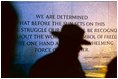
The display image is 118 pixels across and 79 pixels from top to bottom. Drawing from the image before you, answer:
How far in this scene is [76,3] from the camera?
5.68 m

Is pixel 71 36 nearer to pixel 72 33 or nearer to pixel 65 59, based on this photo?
pixel 72 33

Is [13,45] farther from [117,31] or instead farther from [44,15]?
[117,31]

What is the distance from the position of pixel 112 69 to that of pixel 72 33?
0.82 metres

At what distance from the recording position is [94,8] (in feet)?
18.7

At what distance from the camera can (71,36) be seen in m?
5.66

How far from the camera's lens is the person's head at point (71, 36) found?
5648mm

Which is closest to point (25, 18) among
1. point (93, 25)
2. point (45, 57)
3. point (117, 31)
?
point (45, 57)

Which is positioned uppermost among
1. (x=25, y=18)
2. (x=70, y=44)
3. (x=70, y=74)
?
(x=25, y=18)

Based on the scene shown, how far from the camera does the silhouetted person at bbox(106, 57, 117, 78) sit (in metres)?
5.62

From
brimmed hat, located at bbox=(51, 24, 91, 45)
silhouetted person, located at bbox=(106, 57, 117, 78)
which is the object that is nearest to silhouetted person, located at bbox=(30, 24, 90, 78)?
brimmed hat, located at bbox=(51, 24, 91, 45)

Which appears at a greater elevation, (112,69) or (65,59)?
(65,59)

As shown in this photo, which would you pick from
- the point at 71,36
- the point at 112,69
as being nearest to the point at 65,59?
the point at 71,36

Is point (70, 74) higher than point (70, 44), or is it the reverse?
point (70, 44)

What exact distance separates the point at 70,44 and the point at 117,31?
2.45ft
